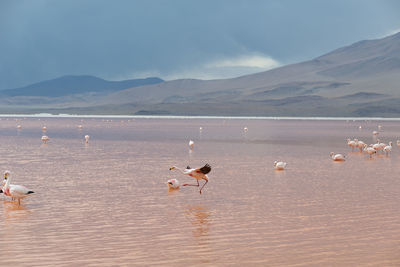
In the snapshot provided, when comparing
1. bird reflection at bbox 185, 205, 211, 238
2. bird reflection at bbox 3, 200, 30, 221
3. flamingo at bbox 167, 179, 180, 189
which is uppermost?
flamingo at bbox 167, 179, 180, 189

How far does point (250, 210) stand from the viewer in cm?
1238

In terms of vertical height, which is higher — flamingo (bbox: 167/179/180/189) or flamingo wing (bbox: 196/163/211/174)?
flamingo wing (bbox: 196/163/211/174)

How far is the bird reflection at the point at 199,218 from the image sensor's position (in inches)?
Result: 409

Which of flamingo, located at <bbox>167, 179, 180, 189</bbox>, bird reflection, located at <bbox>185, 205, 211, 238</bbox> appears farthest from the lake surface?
flamingo, located at <bbox>167, 179, 180, 189</bbox>

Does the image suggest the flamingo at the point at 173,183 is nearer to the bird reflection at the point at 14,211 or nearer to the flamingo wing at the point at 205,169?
the flamingo wing at the point at 205,169

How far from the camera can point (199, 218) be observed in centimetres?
1156

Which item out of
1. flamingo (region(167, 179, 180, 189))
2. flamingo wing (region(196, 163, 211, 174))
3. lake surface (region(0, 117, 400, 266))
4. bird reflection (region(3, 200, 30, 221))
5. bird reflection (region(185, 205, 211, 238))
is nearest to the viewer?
lake surface (region(0, 117, 400, 266))

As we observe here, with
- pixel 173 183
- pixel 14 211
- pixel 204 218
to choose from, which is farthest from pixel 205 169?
pixel 14 211

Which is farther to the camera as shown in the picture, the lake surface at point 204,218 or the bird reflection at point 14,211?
the bird reflection at point 14,211

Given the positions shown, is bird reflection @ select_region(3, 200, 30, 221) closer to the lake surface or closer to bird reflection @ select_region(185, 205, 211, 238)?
the lake surface

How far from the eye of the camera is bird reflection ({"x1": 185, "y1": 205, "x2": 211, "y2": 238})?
34.1ft

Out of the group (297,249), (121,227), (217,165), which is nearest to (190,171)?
(121,227)

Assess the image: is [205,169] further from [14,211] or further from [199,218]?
[14,211]

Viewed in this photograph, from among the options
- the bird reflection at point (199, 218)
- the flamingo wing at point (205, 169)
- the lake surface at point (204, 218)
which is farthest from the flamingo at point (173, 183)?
the bird reflection at point (199, 218)
